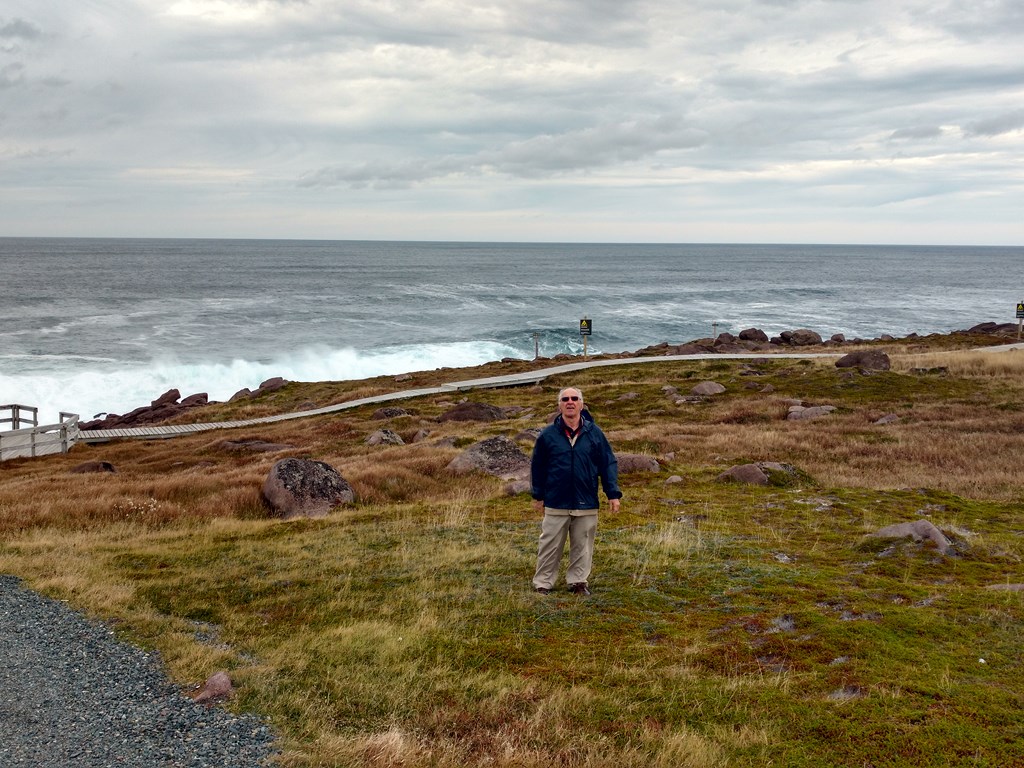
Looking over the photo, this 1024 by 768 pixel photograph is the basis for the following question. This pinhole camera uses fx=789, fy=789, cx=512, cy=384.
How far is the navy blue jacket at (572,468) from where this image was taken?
9719mm

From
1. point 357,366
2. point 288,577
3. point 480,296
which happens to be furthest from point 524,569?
point 480,296

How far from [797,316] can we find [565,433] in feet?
345

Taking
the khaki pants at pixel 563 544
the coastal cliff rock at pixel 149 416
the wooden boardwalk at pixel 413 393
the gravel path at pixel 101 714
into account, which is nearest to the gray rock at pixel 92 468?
the wooden boardwalk at pixel 413 393

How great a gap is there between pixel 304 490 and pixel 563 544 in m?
8.84

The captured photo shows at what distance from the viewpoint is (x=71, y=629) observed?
932 centimetres

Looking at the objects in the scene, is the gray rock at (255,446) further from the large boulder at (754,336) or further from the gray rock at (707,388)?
the large boulder at (754,336)

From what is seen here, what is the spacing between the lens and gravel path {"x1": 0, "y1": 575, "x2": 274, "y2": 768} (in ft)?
21.2

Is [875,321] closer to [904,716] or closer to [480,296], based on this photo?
[480,296]

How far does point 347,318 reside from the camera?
101 meters

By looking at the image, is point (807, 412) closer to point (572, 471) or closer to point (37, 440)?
point (572, 471)

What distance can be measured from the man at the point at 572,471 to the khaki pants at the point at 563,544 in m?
0.01

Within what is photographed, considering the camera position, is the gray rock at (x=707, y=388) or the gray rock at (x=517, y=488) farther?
the gray rock at (x=707, y=388)

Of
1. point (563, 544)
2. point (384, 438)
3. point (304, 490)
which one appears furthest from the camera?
point (384, 438)

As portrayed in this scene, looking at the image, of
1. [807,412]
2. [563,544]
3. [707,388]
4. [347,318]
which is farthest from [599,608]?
[347,318]
